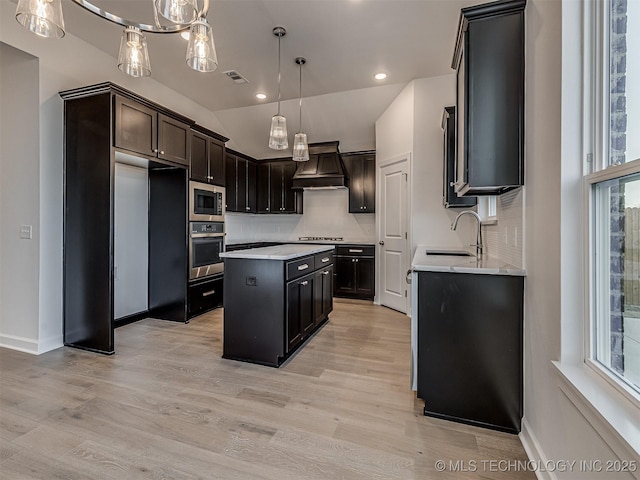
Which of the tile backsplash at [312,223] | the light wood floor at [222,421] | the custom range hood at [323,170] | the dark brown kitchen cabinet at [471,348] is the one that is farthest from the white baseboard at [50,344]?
the custom range hood at [323,170]

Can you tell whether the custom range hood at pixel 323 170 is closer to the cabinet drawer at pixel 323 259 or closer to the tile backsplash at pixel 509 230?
the cabinet drawer at pixel 323 259

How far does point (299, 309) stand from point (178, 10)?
7.62ft

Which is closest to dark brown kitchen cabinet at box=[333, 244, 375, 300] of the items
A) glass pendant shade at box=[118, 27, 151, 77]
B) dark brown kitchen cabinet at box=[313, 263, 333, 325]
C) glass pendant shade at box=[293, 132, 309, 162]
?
dark brown kitchen cabinet at box=[313, 263, 333, 325]

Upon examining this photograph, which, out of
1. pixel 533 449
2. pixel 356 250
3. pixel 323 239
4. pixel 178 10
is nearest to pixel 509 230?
pixel 533 449

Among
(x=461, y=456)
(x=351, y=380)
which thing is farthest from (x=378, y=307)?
(x=461, y=456)

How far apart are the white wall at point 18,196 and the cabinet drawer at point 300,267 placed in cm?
241

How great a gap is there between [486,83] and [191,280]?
11.8 ft

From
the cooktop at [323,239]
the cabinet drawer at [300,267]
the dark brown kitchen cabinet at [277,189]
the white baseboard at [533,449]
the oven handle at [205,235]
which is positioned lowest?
the white baseboard at [533,449]

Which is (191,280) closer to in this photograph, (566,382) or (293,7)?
(293,7)

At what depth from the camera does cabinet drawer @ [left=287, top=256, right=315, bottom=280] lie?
9.02 feet

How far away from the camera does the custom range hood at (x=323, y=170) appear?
5289 millimetres

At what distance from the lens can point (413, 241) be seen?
4.10 metres

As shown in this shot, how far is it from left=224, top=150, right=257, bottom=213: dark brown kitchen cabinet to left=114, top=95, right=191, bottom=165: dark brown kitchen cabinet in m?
1.44

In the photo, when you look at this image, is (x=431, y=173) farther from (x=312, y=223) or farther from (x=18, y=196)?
(x=18, y=196)
